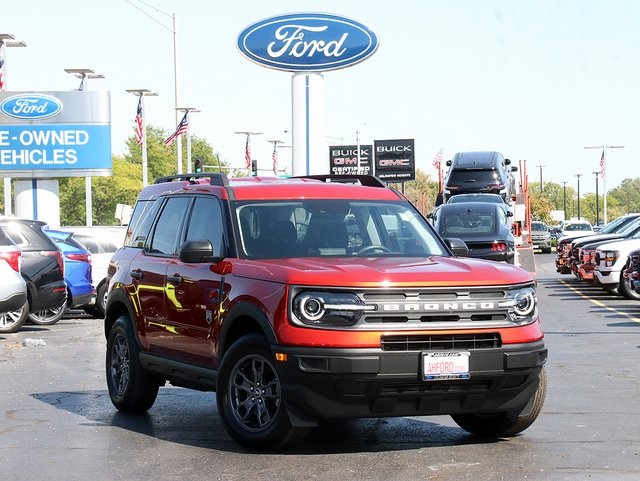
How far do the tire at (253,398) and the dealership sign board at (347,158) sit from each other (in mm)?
92600

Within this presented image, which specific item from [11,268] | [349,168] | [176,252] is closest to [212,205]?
[176,252]

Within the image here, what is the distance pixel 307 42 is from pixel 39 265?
14.2m

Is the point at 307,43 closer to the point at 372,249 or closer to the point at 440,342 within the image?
the point at 372,249

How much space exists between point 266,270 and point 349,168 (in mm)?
93433

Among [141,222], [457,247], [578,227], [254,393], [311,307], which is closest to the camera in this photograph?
[311,307]

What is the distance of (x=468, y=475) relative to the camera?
303 inches

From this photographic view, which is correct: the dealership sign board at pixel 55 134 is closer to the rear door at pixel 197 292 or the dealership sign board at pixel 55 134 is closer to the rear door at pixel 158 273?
the rear door at pixel 158 273

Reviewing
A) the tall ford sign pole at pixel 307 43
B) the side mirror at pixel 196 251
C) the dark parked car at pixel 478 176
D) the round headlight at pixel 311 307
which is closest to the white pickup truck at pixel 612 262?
the tall ford sign pole at pixel 307 43

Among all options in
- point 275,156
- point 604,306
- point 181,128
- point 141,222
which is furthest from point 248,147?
point 141,222

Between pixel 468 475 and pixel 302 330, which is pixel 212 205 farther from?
pixel 468 475

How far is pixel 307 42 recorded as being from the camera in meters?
32.7

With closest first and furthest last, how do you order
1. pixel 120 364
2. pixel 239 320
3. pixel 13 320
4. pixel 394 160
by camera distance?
pixel 239 320
pixel 120 364
pixel 13 320
pixel 394 160

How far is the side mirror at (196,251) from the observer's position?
9.02 m

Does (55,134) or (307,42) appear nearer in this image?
(307,42)
